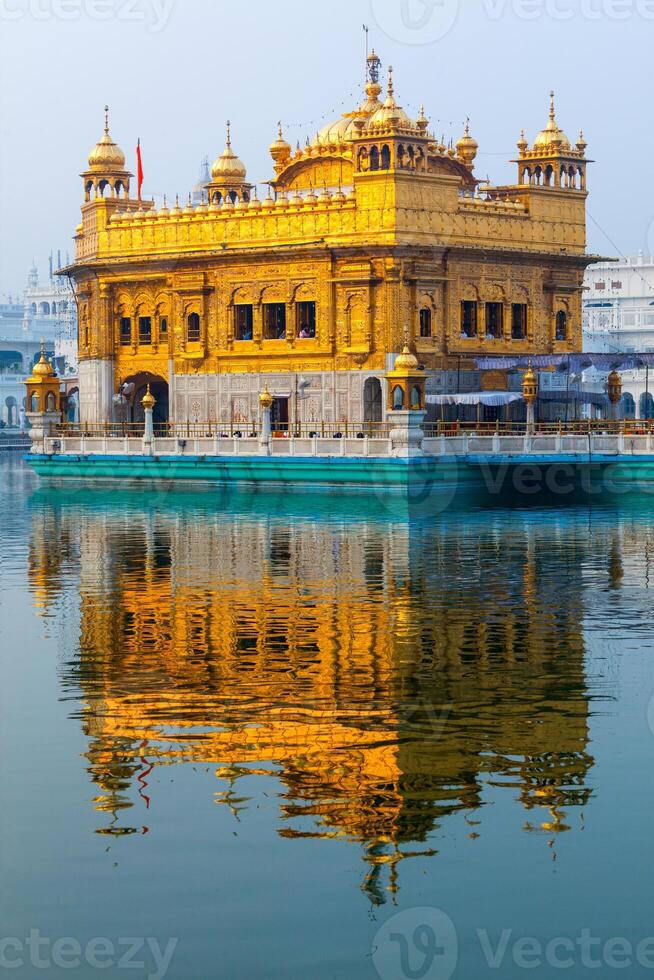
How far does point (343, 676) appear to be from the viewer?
18.3 m

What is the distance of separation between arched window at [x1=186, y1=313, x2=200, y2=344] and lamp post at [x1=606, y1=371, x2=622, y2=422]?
49.2 ft

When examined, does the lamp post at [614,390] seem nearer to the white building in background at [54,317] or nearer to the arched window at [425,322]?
the arched window at [425,322]

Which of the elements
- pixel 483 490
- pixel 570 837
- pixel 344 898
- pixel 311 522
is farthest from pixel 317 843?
pixel 483 490

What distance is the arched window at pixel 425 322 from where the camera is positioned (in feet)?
174

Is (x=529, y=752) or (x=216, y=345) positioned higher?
(x=216, y=345)

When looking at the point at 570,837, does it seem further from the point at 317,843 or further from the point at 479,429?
the point at 479,429

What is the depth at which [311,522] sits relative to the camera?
3875 cm

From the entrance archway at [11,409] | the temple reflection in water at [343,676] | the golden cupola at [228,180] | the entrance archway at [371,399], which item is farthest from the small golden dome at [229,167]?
the entrance archway at [11,409]

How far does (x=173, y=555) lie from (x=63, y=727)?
52.8 feet

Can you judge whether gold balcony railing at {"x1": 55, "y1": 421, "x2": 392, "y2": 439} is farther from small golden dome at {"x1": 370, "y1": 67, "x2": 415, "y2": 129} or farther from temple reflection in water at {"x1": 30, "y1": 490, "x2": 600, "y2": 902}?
temple reflection in water at {"x1": 30, "y1": 490, "x2": 600, "y2": 902}

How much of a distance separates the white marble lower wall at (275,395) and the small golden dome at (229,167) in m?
10.8

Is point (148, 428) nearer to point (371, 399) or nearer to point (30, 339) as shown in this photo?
point (371, 399)

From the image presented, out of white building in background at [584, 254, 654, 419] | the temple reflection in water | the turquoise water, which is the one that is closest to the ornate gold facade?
the temple reflection in water

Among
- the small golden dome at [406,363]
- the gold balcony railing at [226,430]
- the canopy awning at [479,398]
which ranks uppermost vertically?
the small golden dome at [406,363]
